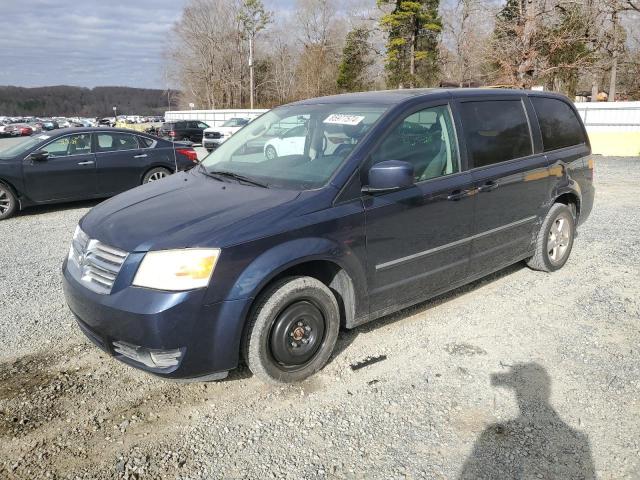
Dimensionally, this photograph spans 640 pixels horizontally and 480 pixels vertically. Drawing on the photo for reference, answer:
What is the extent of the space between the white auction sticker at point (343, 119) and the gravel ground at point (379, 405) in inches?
64.4

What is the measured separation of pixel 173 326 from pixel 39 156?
7.11m

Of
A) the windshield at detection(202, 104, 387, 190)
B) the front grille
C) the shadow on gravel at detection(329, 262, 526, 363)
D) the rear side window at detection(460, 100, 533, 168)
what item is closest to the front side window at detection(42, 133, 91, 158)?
the windshield at detection(202, 104, 387, 190)

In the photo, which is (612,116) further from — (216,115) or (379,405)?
(216,115)

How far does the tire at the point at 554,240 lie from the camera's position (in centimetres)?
500

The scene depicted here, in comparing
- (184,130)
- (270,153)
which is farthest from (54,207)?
(184,130)

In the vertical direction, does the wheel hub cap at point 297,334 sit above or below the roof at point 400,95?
below

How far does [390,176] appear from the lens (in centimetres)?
324

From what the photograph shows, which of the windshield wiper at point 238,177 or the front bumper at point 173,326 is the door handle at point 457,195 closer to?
the windshield wiper at point 238,177

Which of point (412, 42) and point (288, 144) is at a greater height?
point (412, 42)

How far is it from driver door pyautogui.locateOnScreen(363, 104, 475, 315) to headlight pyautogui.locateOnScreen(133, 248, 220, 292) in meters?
1.14

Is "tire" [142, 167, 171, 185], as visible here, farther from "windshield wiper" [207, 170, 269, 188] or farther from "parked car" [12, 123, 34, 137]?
"parked car" [12, 123, 34, 137]

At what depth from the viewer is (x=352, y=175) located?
3338mm

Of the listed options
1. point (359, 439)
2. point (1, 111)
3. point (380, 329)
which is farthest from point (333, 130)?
point (1, 111)

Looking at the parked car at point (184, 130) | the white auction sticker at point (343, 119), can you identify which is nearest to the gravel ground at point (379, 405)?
the white auction sticker at point (343, 119)
